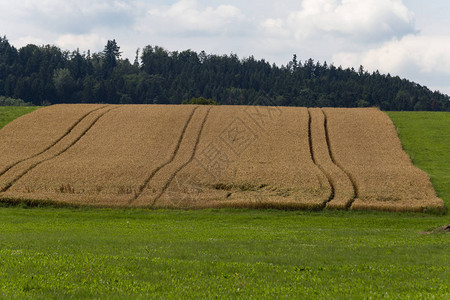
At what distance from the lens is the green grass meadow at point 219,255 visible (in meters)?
15.7

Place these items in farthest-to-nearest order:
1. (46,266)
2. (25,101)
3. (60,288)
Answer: (25,101), (46,266), (60,288)

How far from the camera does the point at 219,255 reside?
75.9ft

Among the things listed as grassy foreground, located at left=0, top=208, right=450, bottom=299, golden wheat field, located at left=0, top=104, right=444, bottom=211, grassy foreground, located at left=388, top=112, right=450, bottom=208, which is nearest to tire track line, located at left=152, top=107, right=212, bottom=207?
golden wheat field, located at left=0, top=104, right=444, bottom=211

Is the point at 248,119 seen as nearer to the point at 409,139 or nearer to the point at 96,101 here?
the point at 409,139

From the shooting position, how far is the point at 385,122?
81062mm

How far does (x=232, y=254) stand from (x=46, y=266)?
29.1 ft

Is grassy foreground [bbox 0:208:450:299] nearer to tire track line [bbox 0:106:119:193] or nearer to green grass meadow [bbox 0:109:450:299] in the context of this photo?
green grass meadow [bbox 0:109:450:299]

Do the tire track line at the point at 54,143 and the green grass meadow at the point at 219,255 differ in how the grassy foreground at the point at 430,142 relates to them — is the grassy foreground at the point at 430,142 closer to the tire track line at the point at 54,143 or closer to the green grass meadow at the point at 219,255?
the green grass meadow at the point at 219,255

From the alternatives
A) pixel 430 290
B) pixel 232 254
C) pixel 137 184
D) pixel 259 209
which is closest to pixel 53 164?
pixel 137 184

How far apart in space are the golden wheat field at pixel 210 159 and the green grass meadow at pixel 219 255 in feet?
11.3

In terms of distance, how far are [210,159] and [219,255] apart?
4035 centimetres

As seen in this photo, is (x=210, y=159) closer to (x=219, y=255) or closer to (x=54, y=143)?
(x=54, y=143)

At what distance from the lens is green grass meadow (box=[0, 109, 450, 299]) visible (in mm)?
15711

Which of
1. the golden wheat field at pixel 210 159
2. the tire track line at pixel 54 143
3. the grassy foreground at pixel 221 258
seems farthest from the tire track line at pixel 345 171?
the tire track line at pixel 54 143
